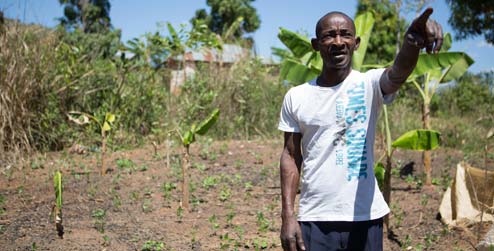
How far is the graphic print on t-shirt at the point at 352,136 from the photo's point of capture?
6.54 feet

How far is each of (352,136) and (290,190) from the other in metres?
0.37

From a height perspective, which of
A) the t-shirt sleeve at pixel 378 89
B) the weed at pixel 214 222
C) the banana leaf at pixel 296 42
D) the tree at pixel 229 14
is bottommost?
the weed at pixel 214 222

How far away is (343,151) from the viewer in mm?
2006

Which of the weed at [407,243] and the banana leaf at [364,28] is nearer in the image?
the weed at [407,243]

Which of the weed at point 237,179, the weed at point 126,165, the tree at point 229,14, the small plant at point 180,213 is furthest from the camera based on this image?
the tree at point 229,14

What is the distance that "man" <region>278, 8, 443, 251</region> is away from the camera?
1988mm

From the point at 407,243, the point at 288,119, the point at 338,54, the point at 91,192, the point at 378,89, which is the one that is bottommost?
the point at 407,243

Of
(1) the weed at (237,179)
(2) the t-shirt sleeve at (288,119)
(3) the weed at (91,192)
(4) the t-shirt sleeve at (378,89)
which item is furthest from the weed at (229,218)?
(4) the t-shirt sleeve at (378,89)

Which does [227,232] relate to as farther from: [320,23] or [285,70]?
[320,23]

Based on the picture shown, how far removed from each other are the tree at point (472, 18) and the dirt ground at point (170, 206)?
4.17 m

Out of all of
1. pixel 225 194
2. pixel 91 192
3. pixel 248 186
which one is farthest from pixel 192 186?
pixel 91 192

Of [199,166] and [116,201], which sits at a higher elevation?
[199,166]

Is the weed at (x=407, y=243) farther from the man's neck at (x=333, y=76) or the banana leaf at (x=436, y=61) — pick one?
the man's neck at (x=333, y=76)

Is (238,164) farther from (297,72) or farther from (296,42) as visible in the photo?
(296,42)
